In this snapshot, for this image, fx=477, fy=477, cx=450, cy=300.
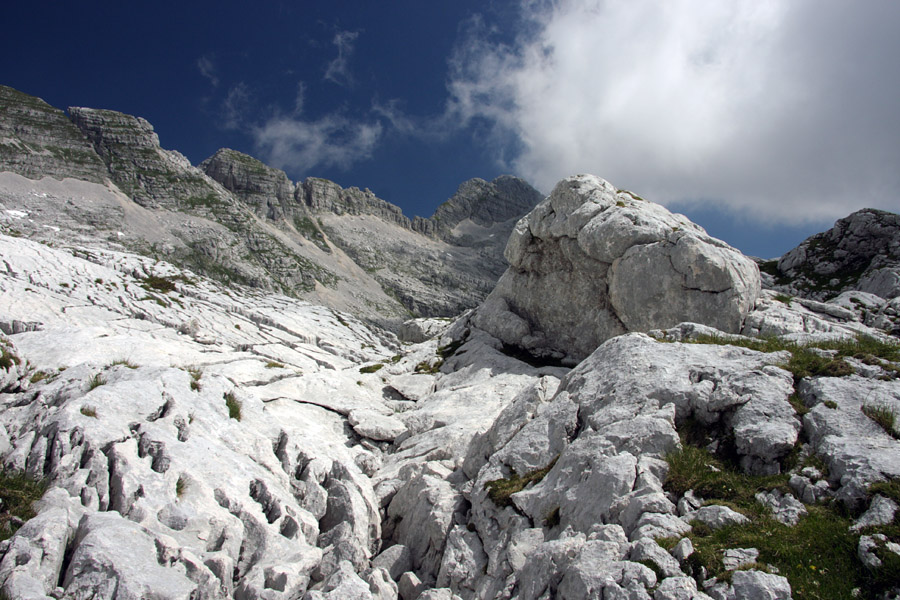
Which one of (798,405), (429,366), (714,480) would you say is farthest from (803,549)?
(429,366)

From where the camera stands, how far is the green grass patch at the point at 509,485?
1310 cm

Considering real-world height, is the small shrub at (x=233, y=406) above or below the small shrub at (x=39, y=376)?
above

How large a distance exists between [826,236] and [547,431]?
213ft

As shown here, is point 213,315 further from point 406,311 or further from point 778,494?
point 406,311

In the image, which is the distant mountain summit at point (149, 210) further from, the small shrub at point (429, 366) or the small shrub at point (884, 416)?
the small shrub at point (884, 416)

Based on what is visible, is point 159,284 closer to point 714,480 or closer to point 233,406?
point 233,406

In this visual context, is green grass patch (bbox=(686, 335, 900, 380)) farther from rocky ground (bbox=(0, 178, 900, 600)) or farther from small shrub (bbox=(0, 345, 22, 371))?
small shrub (bbox=(0, 345, 22, 371))

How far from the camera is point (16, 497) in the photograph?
10.4 meters

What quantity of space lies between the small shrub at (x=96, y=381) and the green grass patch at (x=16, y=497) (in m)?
3.85

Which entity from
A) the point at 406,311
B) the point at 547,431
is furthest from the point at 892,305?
the point at 406,311

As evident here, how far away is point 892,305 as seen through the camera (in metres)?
33.2

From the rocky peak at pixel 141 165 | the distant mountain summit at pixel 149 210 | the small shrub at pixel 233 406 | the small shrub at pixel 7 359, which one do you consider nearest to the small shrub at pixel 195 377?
the small shrub at pixel 233 406

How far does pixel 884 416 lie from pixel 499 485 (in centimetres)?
907

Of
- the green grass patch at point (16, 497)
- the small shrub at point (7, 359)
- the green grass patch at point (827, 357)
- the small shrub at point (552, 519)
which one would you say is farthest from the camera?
the small shrub at point (7, 359)
